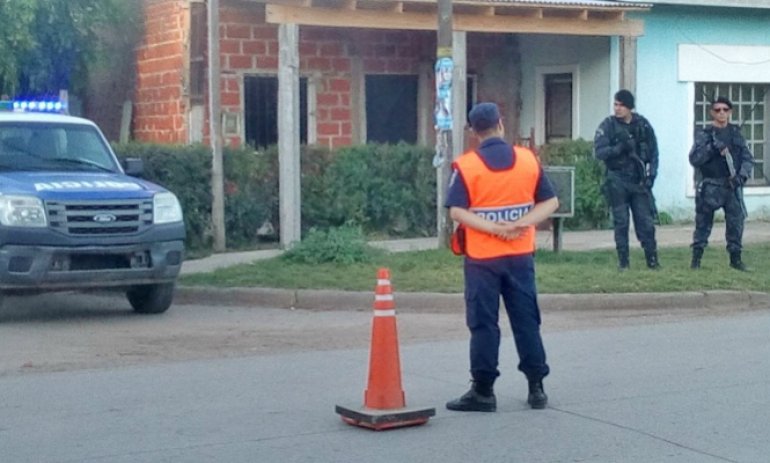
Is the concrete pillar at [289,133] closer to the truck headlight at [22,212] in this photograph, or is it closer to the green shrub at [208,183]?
the green shrub at [208,183]

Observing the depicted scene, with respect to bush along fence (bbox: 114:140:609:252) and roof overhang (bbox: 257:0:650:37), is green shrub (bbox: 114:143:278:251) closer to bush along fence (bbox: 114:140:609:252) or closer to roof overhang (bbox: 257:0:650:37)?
bush along fence (bbox: 114:140:609:252)

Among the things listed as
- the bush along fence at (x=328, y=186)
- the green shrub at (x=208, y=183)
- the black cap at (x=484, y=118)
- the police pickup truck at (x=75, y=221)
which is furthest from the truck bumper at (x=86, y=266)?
the black cap at (x=484, y=118)

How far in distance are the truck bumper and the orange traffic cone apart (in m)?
4.59

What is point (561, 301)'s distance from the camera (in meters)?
12.8

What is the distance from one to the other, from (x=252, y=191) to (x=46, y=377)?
25.9 feet

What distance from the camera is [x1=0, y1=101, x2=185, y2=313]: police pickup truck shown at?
455 inches

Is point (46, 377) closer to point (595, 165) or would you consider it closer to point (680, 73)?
point (595, 165)

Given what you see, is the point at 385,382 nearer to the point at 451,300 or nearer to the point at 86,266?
the point at 86,266

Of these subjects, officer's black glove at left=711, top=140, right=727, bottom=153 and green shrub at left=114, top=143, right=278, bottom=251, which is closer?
officer's black glove at left=711, top=140, right=727, bottom=153

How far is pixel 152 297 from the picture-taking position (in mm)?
12664

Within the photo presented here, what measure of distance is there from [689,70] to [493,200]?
43.5 feet

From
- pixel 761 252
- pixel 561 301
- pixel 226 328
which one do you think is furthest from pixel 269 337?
pixel 761 252

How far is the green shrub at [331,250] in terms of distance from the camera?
14.7m

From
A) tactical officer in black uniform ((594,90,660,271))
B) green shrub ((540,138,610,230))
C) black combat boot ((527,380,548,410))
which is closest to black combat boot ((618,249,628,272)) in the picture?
tactical officer in black uniform ((594,90,660,271))
